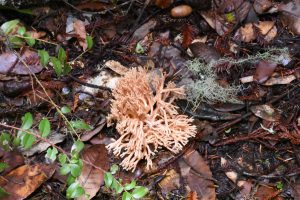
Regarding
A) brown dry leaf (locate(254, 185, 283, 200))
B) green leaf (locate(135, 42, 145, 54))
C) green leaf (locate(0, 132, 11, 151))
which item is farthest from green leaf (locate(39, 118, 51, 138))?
brown dry leaf (locate(254, 185, 283, 200))

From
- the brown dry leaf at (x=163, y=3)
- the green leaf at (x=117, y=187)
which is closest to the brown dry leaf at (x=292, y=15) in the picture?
the brown dry leaf at (x=163, y=3)

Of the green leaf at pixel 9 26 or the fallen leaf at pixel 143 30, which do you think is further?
the fallen leaf at pixel 143 30

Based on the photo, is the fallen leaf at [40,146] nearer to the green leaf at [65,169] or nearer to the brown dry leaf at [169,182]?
the green leaf at [65,169]

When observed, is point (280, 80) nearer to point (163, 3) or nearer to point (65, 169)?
point (163, 3)

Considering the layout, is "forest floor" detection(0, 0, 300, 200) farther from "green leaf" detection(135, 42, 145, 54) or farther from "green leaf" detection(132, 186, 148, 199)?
"green leaf" detection(132, 186, 148, 199)

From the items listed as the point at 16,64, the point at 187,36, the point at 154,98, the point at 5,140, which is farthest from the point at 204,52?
the point at 5,140

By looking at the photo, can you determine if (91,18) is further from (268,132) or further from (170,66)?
(268,132)

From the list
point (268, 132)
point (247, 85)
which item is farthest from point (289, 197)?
point (247, 85)
